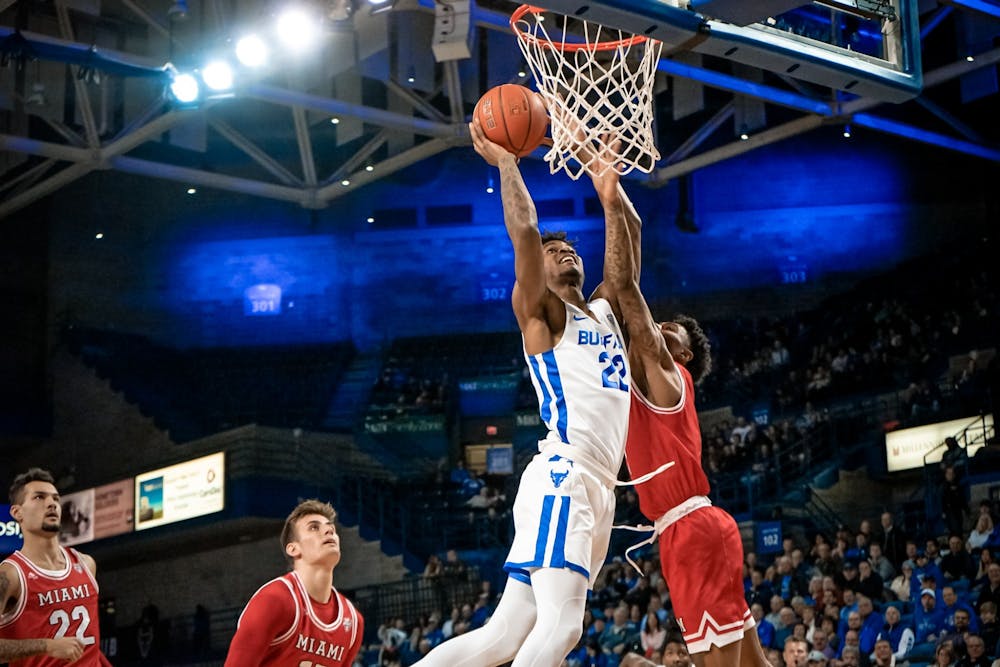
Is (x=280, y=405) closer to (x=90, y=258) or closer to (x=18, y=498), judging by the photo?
(x=90, y=258)

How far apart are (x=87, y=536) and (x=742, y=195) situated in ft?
43.1

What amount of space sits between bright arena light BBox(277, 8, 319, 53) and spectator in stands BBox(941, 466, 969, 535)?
913cm

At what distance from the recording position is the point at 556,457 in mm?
5039

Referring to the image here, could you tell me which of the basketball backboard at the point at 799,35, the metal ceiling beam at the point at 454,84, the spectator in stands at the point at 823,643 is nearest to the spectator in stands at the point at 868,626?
the spectator in stands at the point at 823,643

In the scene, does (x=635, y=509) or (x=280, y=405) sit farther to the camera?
(x=280, y=405)

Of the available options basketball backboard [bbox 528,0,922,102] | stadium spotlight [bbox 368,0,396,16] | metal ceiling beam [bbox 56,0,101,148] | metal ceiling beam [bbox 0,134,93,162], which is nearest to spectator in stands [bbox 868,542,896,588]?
basketball backboard [bbox 528,0,922,102]

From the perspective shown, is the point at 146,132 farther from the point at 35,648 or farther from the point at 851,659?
the point at 35,648

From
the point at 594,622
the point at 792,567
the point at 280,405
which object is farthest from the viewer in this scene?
the point at 280,405

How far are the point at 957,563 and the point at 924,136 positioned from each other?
949 centimetres

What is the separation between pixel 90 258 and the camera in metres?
23.6

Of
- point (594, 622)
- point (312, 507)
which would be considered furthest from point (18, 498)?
point (594, 622)

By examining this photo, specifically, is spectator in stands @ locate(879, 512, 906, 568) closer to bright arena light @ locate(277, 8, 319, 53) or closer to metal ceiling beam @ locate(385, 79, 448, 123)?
metal ceiling beam @ locate(385, 79, 448, 123)

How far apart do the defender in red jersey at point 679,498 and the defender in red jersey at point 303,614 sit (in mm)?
1487

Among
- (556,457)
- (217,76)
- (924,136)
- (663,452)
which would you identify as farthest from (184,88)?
(924,136)
